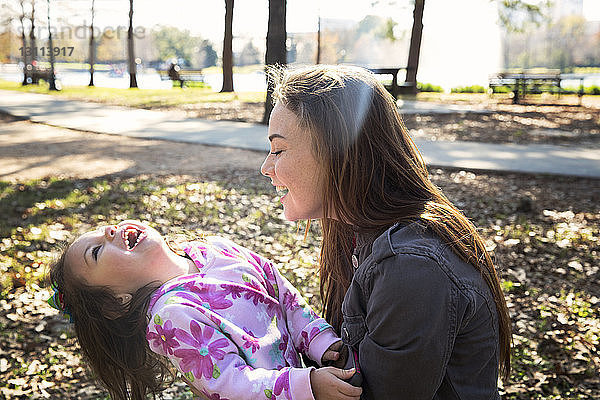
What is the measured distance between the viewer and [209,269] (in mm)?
1978

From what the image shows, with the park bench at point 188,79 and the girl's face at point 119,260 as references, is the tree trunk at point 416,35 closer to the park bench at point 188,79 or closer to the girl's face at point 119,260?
the park bench at point 188,79

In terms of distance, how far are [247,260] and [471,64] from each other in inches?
Answer: 2255

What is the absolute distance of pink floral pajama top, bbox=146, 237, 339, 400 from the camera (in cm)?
157

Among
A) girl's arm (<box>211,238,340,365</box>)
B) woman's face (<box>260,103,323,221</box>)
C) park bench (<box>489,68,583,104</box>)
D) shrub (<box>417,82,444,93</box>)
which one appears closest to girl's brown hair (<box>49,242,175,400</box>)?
girl's arm (<box>211,238,340,365</box>)

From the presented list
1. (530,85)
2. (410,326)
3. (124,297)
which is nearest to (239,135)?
(124,297)

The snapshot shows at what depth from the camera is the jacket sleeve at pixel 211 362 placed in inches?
60.5

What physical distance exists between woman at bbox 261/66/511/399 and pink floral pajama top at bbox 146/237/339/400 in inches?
10.0

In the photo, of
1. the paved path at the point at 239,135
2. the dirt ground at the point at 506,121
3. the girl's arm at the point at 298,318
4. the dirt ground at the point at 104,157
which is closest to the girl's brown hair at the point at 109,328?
the girl's arm at the point at 298,318

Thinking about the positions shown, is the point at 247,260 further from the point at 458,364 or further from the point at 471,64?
the point at 471,64

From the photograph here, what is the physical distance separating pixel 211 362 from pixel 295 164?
568 mm

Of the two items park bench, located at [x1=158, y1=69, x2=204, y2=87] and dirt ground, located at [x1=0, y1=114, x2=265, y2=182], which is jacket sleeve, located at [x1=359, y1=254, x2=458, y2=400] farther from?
park bench, located at [x1=158, y1=69, x2=204, y2=87]

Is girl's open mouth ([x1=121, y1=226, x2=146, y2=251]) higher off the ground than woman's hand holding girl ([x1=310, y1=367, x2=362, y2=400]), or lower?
higher

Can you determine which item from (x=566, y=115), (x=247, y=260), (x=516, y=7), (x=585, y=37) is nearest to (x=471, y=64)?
(x=585, y=37)

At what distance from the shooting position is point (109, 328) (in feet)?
6.43
